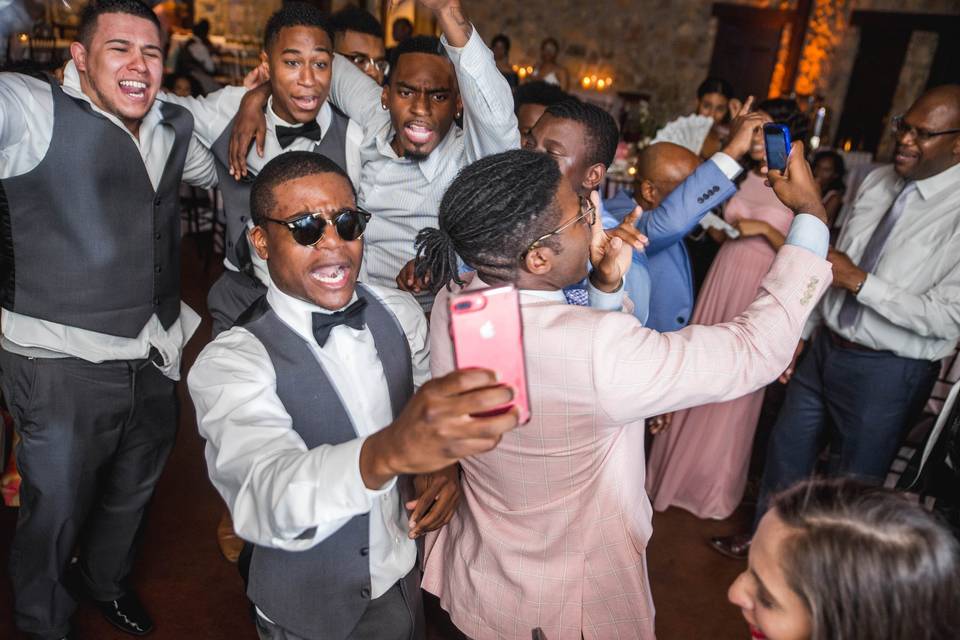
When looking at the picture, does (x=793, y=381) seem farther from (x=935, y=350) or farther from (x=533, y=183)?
(x=533, y=183)

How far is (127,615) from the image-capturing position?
2496 mm

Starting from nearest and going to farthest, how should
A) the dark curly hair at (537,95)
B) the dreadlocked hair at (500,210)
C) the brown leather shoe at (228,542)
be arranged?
the dreadlocked hair at (500,210)
the brown leather shoe at (228,542)
the dark curly hair at (537,95)

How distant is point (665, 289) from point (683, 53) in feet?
30.8

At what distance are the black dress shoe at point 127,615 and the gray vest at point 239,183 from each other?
1300mm

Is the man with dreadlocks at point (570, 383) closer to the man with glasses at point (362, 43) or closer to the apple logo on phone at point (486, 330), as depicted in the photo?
the apple logo on phone at point (486, 330)

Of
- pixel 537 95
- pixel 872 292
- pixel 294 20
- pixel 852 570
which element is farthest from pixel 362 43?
pixel 852 570

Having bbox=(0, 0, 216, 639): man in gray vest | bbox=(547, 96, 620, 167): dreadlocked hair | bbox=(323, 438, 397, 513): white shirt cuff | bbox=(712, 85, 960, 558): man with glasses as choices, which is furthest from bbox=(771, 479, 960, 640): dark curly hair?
bbox=(0, 0, 216, 639): man in gray vest

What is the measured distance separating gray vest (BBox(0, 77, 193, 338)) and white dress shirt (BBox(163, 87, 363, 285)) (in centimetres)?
36

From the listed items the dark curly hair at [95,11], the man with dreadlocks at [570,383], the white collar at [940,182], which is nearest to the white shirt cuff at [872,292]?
the white collar at [940,182]

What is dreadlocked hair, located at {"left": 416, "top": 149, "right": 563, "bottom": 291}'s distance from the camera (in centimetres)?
144

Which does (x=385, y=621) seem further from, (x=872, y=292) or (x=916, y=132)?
(x=916, y=132)

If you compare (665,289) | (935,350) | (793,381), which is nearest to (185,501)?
(665,289)

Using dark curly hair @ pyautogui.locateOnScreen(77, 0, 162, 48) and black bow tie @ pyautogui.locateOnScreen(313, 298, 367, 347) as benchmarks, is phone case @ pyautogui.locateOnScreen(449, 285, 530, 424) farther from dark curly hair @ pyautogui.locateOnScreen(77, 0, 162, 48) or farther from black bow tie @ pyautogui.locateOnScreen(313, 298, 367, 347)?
dark curly hair @ pyautogui.locateOnScreen(77, 0, 162, 48)

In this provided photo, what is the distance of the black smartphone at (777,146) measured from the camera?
1545 millimetres
